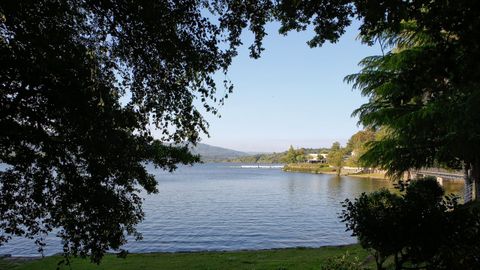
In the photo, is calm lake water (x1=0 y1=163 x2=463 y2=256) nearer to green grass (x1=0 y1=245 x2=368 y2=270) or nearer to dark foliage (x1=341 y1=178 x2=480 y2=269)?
green grass (x1=0 y1=245 x2=368 y2=270)

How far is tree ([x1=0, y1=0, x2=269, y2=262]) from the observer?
6418 mm

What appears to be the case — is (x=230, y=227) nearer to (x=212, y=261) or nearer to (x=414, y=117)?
(x=212, y=261)

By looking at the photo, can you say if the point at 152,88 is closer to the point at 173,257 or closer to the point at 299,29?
the point at 299,29

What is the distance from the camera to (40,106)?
25.9 ft

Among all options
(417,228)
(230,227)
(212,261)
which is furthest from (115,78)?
(230,227)

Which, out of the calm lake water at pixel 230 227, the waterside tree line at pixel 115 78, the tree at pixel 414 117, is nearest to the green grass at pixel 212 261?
the calm lake water at pixel 230 227

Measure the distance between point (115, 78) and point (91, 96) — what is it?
1.96 ft

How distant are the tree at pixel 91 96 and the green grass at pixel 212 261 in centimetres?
883

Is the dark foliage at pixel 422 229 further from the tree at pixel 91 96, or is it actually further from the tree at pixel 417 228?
the tree at pixel 91 96

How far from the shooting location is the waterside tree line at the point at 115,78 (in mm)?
4736

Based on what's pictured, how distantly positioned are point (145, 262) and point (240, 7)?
50.6 ft

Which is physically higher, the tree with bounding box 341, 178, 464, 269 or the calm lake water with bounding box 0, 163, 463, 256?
the tree with bounding box 341, 178, 464, 269

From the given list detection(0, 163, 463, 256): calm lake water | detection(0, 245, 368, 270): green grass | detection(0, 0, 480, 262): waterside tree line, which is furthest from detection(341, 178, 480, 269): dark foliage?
detection(0, 163, 463, 256): calm lake water

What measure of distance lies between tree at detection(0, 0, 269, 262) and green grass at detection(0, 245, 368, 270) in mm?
8831
